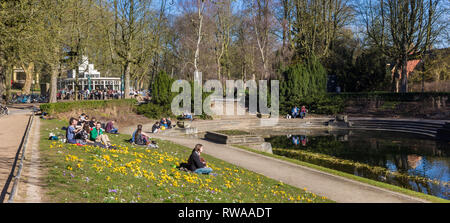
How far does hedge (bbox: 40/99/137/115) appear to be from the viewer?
2481 cm

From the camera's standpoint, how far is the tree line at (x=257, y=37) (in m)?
33.0

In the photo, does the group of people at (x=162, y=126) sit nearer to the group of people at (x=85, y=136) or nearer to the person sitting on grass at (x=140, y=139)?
the person sitting on grass at (x=140, y=139)

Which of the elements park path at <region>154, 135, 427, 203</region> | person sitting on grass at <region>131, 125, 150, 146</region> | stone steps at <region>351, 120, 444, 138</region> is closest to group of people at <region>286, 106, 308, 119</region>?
stone steps at <region>351, 120, 444, 138</region>

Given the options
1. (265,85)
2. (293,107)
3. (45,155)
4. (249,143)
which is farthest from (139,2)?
(45,155)

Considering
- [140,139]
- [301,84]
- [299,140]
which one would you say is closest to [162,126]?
[140,139]

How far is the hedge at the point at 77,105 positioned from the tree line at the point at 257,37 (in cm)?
427

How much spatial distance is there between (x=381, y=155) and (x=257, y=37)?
94.0ft

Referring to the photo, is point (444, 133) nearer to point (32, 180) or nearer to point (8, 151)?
point (32, 180)

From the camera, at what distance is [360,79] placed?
45500mm

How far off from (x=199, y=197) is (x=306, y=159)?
428 inches

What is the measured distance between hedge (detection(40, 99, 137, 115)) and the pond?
47.4ft

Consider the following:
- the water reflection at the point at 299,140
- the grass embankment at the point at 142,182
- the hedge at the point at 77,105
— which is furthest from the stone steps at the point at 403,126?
the hedge at the point at 77,105

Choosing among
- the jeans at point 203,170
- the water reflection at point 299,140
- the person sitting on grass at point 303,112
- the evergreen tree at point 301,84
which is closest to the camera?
the jeans at point 203,170
